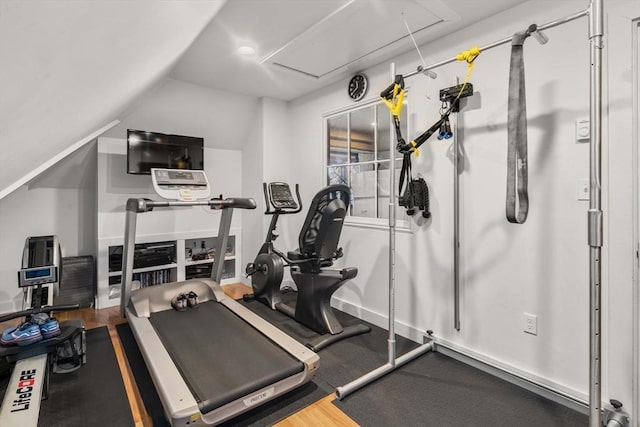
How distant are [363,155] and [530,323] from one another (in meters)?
2.05

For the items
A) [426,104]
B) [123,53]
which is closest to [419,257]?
[426,104]

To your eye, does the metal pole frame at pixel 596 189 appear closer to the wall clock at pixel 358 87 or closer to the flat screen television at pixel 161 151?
the wall clock at pixel 358 87

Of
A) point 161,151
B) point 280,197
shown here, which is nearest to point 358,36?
point 280,197

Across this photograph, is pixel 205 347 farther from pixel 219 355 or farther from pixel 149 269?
pixel 149 269

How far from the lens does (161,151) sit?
372 centimetres

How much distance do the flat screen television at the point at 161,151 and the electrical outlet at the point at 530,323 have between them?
369 cm

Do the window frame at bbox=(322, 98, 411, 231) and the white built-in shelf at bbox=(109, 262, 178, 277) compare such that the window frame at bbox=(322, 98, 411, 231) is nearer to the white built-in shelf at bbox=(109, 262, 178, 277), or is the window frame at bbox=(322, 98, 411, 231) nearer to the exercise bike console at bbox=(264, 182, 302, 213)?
the exercise bike console at bbox=(264, 182, 302, 213)

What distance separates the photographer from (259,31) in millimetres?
2436

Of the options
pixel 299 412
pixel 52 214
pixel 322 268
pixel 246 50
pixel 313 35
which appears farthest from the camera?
pixel 52 214

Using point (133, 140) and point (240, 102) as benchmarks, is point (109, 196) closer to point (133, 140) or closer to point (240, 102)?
Result: point (133, 140)

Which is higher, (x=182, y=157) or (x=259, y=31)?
(x=259, y=31)

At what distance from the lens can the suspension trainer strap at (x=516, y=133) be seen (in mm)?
1609

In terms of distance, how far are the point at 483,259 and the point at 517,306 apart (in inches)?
14.4

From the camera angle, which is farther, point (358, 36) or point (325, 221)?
point (325, 221)
